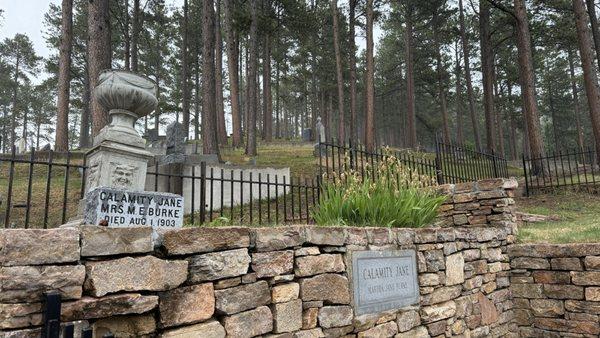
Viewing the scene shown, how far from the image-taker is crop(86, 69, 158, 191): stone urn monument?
4.37 metres

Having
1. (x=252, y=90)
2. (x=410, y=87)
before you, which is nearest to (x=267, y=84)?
(x=252, y=90)

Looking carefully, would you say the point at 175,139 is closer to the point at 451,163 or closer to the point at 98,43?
the point at 98,43

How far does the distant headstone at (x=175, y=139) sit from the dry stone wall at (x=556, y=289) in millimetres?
6417

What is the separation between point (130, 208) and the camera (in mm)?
3260

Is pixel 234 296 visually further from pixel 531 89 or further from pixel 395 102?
pixel 395 102

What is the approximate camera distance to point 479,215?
228 inches

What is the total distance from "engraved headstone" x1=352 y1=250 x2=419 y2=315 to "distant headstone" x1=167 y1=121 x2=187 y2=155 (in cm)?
578

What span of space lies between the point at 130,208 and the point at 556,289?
17.9ft

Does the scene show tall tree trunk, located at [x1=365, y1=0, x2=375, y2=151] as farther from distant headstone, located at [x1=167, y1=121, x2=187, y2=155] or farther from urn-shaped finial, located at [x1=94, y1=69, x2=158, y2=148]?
urn-shaped finial, located at [x1=94, y1=69, x2=158, y2=148]

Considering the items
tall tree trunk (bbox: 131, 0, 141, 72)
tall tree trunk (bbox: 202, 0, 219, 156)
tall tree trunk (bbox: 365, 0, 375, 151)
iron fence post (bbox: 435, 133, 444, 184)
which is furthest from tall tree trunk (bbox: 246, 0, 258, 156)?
iron fence post (bbox: 435, 133, 444, 184)

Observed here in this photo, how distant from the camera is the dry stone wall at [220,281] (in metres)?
1.78

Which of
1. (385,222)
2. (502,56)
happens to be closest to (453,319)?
(385,222)

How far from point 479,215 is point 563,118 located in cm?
3654

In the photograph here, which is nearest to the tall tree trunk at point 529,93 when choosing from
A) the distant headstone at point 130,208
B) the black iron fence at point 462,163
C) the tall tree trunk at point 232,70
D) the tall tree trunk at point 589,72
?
the tall tree trunk at point 589,72
